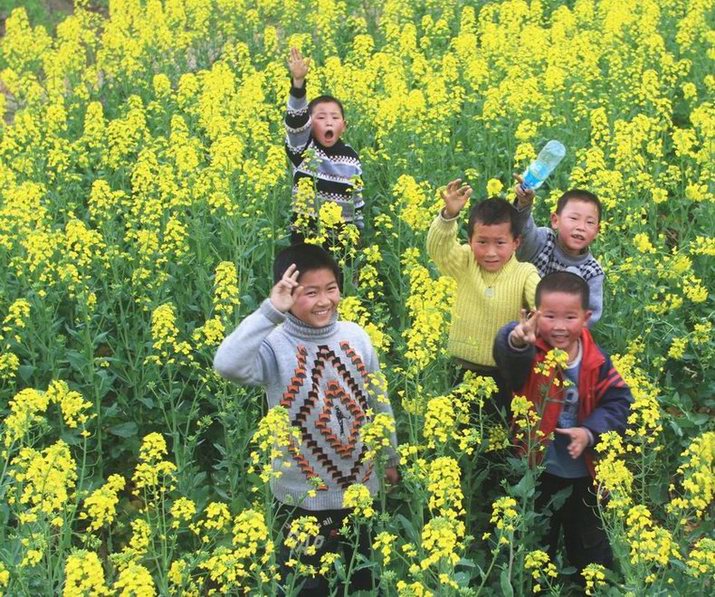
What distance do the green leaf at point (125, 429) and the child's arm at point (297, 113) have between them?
7.24ft

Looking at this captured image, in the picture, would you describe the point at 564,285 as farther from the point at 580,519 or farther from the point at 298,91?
the point at 298,91

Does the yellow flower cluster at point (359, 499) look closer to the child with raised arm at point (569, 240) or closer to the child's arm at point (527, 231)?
the child with raised arm at point (569, 240)

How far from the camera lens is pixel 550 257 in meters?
5.41

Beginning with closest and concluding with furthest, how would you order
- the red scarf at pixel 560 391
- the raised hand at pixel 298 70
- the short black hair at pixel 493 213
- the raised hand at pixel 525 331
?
the raised hand at pixel 525 331 < the red scarf at pixel 560 391 < the short black hair at pixel 493 213 < the raised hand at pixel 298 70

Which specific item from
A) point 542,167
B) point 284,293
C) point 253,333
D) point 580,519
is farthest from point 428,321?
point 542,167

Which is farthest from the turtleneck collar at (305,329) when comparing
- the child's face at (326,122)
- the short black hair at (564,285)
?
the child's face at (326,122)

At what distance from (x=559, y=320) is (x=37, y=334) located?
11.1 feet

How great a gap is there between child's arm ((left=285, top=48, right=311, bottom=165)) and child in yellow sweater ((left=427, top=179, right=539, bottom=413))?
214cm

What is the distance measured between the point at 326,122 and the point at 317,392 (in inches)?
123

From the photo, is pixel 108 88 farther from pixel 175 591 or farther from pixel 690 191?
pixel 175 591

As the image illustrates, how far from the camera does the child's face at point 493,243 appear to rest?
4.94m

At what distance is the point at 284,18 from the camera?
13273mm

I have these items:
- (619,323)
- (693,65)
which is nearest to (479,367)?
(619,323)

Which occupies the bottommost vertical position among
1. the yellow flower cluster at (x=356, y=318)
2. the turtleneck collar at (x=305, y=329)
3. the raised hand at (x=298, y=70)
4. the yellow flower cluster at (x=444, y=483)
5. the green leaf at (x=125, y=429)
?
Result: the green leaf at (x=125, y=429)
